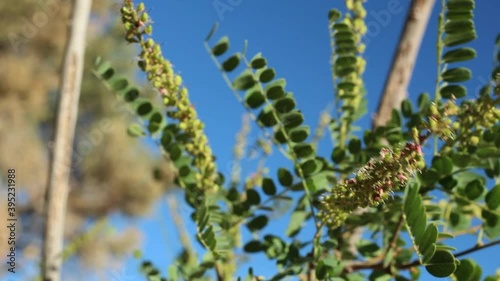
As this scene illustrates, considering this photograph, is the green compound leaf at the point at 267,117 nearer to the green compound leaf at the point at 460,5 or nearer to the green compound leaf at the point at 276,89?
the green compound leaf at the point at 276,89

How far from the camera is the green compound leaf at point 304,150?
1.23 feet

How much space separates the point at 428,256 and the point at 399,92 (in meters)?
0.25

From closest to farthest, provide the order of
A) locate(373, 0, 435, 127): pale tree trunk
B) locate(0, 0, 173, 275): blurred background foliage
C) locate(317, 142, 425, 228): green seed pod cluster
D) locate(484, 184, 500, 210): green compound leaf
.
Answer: locate(317, 142, 425, 228): green seed pod cluster
locate(484, 184, 500, 210): green compound leaf
locate(373, 0, 435, 127): pale tree trunk
locate(0, 0, 173, 275): blurred background foliage

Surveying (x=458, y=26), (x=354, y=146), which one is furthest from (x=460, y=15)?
(x=354, y=146)

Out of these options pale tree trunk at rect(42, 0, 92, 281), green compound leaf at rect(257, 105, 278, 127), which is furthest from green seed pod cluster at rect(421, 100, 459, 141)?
pale tree trunk at rect(42, 0, 92, 281)

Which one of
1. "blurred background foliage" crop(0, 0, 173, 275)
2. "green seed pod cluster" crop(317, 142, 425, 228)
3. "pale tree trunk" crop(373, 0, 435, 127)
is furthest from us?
"blurred background foliage" crop(0, 0, 173, 275)

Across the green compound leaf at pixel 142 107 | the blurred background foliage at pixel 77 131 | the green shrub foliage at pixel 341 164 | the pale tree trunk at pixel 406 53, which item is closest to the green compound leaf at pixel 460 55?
the green shrub foliage at pixel 341 164

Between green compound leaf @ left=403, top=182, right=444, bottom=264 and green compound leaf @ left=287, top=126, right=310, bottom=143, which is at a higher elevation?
green compound leaf @ left=287, top=126, right=310, bottom=143

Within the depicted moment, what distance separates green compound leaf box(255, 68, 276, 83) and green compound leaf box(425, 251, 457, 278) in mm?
158

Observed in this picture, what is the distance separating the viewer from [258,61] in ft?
1.27

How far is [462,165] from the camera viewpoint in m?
0.35

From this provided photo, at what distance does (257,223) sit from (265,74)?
10 centimetres

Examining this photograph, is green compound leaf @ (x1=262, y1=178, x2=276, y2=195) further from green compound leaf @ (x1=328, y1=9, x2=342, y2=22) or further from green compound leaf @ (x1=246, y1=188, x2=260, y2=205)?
green compound leaf @ (x1=328, y1=9, x2=342, y2=22)

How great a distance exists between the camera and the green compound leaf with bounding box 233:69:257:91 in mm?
404
